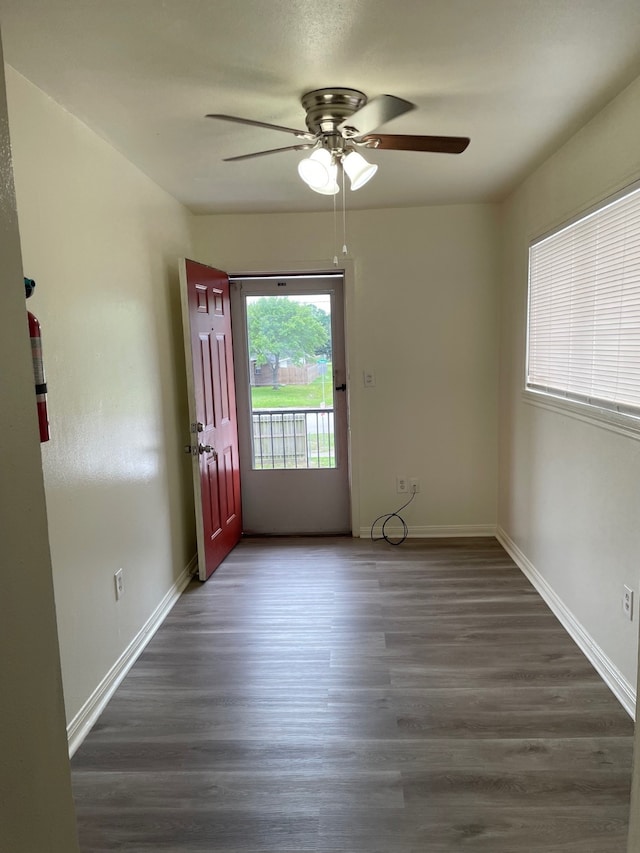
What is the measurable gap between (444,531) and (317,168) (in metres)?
2.95

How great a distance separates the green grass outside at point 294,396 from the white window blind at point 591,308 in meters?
1.54

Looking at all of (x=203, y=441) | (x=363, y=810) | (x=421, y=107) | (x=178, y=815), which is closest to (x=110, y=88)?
(x=421, y=107)

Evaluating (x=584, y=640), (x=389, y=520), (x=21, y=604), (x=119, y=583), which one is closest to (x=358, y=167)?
(x=21, y=604)

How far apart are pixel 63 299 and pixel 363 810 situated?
207 centimetres

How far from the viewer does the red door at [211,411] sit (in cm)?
329

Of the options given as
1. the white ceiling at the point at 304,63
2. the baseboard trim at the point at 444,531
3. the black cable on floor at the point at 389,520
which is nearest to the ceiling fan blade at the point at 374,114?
the white ceiling at the point at 304,63

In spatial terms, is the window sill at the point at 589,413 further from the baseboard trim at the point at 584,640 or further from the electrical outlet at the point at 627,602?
the baseboard trim at the point at 584,640

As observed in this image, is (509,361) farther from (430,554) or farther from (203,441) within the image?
(203,441)

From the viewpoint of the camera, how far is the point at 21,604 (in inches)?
35.3

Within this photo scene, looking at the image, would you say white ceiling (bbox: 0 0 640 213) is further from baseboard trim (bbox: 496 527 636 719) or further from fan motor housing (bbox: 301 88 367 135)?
baseboard trim (bbox: 496 527 636 719)

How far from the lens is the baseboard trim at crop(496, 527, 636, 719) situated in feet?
7.22

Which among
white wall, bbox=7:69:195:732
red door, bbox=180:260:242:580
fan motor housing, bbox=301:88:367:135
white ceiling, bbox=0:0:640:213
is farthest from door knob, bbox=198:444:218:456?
fan motor housing, bbox=301:88:367:135

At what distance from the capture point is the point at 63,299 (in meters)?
2.11

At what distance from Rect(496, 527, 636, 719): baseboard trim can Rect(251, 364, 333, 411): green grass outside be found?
5.75 feet
